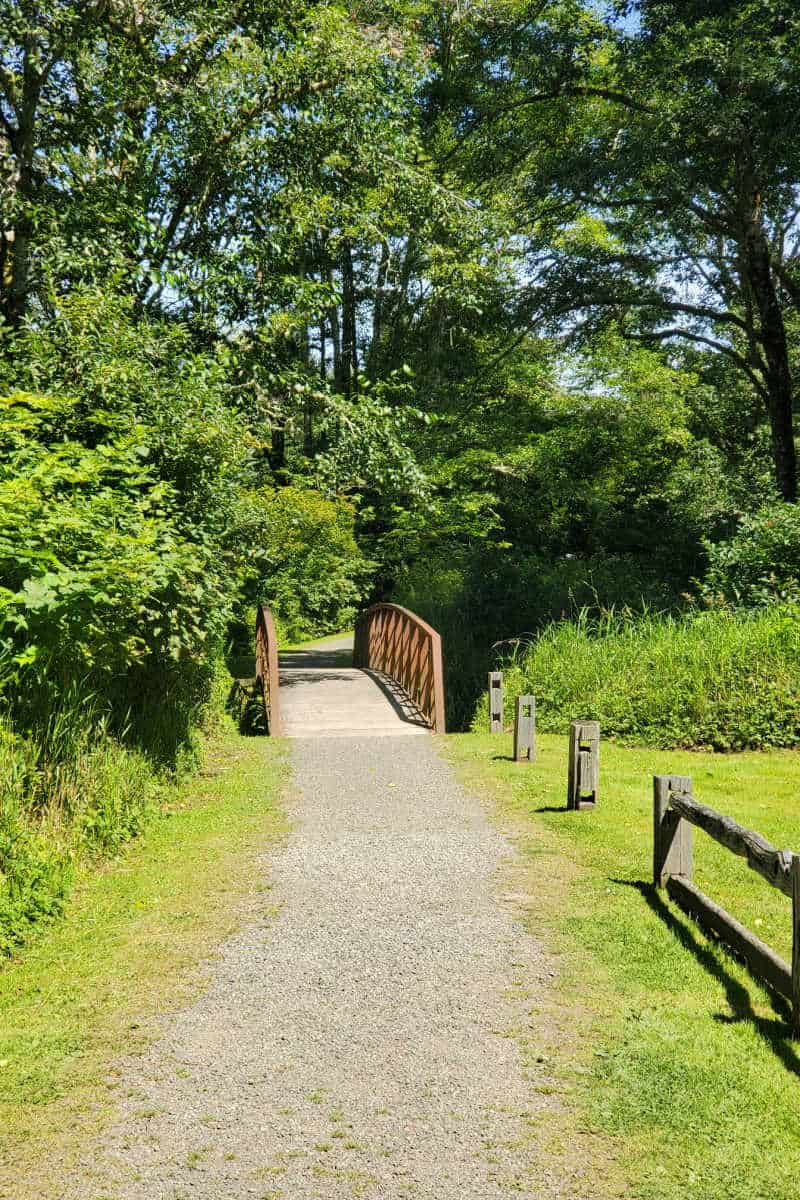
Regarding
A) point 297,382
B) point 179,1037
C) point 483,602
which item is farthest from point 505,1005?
point 483,602

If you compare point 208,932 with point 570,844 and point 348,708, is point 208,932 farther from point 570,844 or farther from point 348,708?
point 348,708

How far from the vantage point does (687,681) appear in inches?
441

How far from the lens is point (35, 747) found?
19.3ft

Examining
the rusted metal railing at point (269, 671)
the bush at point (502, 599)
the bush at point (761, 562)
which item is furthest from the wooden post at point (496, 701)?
the bush at point (502, 599)

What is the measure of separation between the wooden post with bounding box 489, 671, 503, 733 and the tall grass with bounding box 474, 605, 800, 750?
0.56 meters

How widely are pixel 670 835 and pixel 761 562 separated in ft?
27.5

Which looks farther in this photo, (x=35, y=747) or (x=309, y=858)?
(x=309, y=858)

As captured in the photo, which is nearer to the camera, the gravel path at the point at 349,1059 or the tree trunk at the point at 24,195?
the gravel path at the point at 349,1059

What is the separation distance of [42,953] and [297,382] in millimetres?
9810

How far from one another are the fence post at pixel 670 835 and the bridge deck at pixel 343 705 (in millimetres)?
7145

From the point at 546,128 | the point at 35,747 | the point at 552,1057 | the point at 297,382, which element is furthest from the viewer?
the point at 546,128

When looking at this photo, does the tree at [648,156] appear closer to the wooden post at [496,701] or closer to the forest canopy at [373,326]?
the forest canopy at [373,326]

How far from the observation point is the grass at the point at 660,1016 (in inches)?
128

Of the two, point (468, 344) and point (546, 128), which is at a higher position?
A: point (546, 128)
